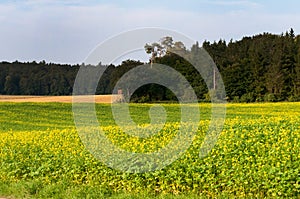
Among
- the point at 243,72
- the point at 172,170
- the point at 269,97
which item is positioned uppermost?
the point at 243,72

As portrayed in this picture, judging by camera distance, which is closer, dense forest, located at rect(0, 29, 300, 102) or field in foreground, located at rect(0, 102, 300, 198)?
field in foreground, located at rect(0, 102, 300, 198)

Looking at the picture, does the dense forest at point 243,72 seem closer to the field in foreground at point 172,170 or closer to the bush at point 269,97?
the bush at point 269,97

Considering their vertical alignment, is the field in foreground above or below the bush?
below

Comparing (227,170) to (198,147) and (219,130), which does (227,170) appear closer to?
(198,147)

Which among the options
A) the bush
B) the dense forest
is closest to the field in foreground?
the dense forest

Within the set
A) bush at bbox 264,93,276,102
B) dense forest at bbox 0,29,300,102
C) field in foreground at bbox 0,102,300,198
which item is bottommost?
field in foreground at bbox 0,102,300,198

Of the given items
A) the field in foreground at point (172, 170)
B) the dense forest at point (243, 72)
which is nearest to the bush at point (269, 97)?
the dense forest at point (243, 72)

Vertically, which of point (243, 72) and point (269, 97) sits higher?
point (243, 72)

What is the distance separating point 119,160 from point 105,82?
9656mm

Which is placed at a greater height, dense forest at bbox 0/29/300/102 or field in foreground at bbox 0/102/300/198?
dense forest at bbox 0/29/300/102

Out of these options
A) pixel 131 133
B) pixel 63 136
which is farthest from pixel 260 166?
pixel 63 136

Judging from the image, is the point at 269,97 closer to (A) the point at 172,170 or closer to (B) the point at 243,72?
(B) the point at 243,72

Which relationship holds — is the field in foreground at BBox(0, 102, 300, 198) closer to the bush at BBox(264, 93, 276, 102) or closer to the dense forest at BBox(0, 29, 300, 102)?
the dense forest at BBox(0, 29, 300, 102)

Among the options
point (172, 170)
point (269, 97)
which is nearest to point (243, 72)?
point (269, 97)
